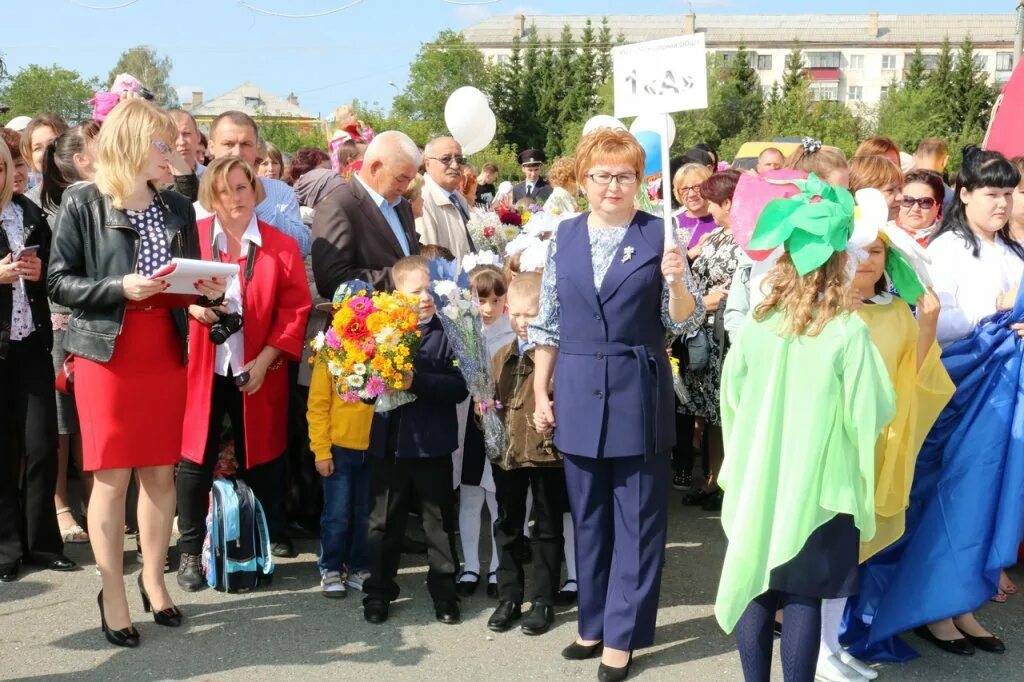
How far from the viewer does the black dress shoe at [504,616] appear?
15.6ft

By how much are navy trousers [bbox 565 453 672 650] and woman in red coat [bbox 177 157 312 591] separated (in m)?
1.79

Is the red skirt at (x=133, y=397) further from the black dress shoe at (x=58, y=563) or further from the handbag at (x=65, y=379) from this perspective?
the black dress shoe at (x=58, y=563)

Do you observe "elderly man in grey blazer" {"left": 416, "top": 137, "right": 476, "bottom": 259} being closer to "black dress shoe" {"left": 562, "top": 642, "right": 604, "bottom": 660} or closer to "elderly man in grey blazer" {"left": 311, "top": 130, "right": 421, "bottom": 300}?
"elderly man in grey blazer" {"left": 311, "top": 130, "right": 421, "bottom": 300}

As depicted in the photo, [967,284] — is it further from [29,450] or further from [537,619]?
[29,450]

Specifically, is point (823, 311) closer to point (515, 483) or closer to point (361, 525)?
point (515, 483)

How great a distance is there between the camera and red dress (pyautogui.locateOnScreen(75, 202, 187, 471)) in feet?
14.4

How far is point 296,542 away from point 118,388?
187 cm

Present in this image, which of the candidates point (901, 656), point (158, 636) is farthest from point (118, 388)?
point (901, 656)

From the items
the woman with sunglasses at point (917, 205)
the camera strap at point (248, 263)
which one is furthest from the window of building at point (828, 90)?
the camera strap at point (248, 263)

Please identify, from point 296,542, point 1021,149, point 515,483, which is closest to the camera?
point 515,483

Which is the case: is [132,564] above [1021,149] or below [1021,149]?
below

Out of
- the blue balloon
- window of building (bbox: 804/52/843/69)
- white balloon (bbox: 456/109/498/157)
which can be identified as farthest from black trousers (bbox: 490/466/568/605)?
window of building (bbox: 804/52/843/69)

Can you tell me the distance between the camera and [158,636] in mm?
4609

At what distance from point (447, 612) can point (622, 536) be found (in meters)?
1.01
